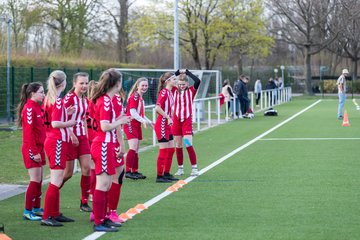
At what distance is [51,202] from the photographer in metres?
8.86

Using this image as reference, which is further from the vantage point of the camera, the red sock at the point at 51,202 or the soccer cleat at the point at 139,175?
the soccer cleat at the point at 139,175

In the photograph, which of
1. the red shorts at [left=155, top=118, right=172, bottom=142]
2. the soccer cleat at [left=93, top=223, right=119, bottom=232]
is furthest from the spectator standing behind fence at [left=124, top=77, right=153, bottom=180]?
the soccer cleat at [left=93, top=223, right=119, bottom=232]

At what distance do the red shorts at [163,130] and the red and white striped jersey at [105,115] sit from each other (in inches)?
162

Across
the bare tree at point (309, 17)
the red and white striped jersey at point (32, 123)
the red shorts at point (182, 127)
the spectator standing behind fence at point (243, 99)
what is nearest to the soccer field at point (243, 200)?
the red shorts at point (182, 127)

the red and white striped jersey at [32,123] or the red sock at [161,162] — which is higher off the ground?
the red and white striped jersey at [32,123]

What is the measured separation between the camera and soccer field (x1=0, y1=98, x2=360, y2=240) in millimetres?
8430

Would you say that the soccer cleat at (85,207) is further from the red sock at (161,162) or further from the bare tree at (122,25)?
the bare tree at (122,25)

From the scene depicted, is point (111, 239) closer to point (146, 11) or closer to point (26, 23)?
point (26, 23)

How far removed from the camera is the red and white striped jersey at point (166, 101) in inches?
497

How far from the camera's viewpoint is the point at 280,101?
166ft

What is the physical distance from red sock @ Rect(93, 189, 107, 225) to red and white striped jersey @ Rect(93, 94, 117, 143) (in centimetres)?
60

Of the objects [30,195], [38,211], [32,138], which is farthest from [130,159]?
[32,138]

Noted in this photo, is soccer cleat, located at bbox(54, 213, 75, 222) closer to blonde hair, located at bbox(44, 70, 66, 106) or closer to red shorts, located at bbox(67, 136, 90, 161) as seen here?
red shorts, located at bbox(67, 136, 90, 161)

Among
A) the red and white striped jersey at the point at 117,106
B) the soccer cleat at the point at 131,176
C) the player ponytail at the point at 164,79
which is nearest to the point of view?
the red and white striped jersey at the point at 117,106
